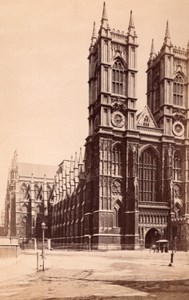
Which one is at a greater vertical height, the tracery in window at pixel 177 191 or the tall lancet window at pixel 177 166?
the tall lancet window at pixel 177 166

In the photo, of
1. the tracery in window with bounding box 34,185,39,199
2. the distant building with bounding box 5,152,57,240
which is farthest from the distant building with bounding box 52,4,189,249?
the tracery in window with bounding box 34,185,39,199

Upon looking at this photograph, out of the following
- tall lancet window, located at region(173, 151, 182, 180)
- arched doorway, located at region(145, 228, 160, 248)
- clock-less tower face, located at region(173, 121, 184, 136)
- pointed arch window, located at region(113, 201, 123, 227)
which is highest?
clock-less tower face, located at region(173, 121, 184, 136)

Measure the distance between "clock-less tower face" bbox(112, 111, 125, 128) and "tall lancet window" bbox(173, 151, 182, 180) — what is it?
12.1 feet

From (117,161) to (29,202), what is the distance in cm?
1665

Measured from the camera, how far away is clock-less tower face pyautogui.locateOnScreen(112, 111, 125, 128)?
22677 mm

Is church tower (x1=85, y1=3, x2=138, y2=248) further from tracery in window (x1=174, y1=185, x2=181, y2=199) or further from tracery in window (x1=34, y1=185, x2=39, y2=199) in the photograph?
tracery in window (x1=34, y1=185, x2=39, y2=199)

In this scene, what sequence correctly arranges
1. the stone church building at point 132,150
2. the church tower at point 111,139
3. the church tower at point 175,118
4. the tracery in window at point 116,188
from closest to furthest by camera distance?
the church tower at point 111,139
the stone church building at point 132,150
the tracery in window at point 116,188
the church tower at point 175,118

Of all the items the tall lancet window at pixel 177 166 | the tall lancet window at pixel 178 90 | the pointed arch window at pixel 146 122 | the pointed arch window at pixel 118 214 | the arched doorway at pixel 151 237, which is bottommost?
the arched doorway at pixel 151 237

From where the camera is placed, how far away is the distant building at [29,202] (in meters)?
34.5

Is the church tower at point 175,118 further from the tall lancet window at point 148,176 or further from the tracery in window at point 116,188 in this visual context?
the tracery in window at point 116,188

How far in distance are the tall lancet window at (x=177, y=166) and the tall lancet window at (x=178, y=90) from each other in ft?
9.92

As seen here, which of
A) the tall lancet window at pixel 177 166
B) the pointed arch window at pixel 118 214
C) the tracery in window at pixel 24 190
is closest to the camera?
the pointed arch window at pixel 118 214

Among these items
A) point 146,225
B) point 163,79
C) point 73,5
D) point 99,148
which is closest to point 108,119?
point 99,148

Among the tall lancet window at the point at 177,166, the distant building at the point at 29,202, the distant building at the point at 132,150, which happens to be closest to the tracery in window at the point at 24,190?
the distant building at the point at 29,202
